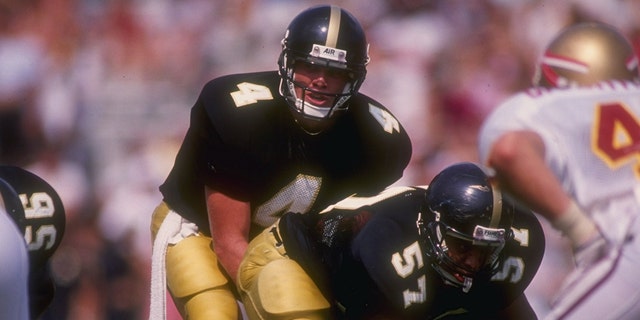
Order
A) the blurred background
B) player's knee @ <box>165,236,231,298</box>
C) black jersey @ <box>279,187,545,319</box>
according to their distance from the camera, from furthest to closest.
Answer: the blurred background < player's knee @ <box>165,236,231,298</box> < black jersey @ <box>279,187,545,319</box>

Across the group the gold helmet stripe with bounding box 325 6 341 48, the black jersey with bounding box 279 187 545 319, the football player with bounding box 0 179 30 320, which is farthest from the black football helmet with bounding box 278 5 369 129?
the football player with bounding box 0 179 30 320

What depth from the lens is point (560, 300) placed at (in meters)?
3.54

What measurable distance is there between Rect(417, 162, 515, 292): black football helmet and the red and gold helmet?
48cm

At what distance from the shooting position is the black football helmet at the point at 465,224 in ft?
11.6

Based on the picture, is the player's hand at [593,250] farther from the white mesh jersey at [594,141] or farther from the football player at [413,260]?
the football player at [413,260]

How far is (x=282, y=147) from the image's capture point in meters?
3.98

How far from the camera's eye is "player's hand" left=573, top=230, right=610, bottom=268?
3.56 metres

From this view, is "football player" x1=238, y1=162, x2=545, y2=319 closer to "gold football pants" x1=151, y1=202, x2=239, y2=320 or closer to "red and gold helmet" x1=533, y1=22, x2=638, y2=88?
"gold football pants" x1=151, y1=202, x2=239, y2=320

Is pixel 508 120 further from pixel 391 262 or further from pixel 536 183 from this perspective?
pixel 391 262

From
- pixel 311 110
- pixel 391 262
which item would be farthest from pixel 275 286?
pixel 311 110

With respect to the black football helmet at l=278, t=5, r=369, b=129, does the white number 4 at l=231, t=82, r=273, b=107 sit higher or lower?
lower

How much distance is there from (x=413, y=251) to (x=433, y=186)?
213 mm

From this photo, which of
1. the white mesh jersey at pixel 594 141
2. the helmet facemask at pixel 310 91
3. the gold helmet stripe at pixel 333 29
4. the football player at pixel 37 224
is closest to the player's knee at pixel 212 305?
the football player at pixel 37 224

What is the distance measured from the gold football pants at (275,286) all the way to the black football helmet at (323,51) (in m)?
0.43
